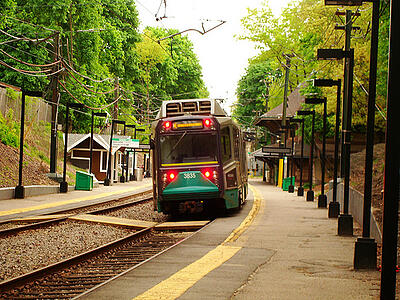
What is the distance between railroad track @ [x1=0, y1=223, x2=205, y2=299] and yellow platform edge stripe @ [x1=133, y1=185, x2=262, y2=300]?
3.43 feet

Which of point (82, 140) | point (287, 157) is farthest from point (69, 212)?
point (82, 140)

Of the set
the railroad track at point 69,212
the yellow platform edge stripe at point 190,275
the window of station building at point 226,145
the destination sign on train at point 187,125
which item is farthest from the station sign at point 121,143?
the yellow platform edge stripe at point 190,275

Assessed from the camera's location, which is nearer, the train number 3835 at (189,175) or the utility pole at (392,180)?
the utility pole at (392,180)

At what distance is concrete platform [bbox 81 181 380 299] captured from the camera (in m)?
7.71

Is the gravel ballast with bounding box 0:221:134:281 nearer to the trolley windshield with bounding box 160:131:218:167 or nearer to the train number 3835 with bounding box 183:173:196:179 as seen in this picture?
the train number 3835 with bounding box 183:173:196:179

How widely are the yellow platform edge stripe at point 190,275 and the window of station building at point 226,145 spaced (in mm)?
6160

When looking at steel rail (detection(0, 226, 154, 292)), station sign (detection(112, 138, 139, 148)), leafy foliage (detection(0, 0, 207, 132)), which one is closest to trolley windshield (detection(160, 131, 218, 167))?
steel rail (detection(0, 226, 154, 292))

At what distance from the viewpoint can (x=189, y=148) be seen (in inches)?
753

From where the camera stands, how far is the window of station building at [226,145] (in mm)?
19250

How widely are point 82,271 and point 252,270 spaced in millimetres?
3049

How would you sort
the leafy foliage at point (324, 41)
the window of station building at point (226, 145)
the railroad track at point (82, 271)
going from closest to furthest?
the railroad track at point (82, 271)
the window of station building at point (226, 145)
the leafy foliage at point (324, 41)

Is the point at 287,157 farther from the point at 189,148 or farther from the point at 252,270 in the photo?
the point at 252,270

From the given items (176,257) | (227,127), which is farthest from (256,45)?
(176,257)

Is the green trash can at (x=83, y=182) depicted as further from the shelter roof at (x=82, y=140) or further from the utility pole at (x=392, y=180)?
the utility pole at (x=392, y=180)
